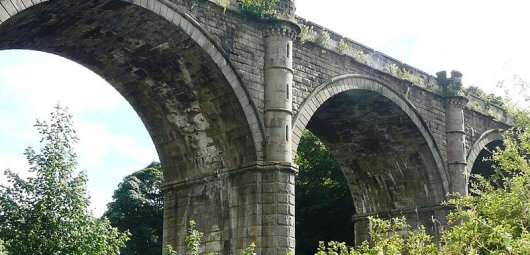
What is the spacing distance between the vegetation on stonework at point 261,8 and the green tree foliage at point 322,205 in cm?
1783

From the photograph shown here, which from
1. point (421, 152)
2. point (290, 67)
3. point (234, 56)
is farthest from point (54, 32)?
point (421, 152)

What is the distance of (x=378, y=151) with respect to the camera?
966 inches

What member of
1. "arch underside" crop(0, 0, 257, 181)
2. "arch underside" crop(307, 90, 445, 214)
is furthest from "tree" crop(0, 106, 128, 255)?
"arch underside" crop(307, 90, 445, 214)

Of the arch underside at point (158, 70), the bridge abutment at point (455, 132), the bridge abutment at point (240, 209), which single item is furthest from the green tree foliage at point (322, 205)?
the arch underside at point (158, 70)

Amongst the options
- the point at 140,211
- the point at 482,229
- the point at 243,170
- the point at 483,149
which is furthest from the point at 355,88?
the point at 140,211

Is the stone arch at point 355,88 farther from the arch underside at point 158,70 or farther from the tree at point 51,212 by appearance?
the tree at point 51,212

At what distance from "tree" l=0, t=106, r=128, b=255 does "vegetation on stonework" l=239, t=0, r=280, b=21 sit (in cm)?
511

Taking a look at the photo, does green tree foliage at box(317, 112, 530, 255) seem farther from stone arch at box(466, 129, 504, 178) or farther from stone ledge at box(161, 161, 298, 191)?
stone arch at box(466, 129, 504, 178)

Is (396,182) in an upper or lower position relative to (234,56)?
lower

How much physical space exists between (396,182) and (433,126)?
2464 millimetres

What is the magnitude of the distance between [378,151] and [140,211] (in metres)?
18.7

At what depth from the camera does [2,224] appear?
45.2ft

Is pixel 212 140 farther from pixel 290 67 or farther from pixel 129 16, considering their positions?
pixel 129 16

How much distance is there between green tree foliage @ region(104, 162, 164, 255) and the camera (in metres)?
38.1
